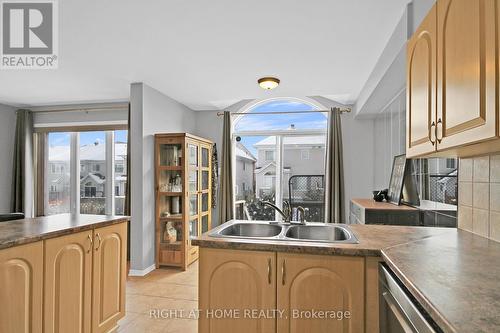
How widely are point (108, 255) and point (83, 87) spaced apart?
8.86 feet

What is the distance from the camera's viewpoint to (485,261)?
3.84ft

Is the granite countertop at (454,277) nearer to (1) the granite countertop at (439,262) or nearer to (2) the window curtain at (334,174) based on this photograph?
(1) the granite countertop at (439,262)

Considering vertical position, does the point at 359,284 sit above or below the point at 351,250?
below

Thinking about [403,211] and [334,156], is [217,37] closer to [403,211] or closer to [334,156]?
[403,211]

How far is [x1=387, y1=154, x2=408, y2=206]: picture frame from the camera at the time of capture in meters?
3.03

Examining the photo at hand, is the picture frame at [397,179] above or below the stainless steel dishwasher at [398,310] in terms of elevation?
above

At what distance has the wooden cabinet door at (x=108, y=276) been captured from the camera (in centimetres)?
206

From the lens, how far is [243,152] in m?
5.16

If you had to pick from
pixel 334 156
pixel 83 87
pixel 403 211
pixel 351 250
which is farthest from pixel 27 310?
pixel 334 156

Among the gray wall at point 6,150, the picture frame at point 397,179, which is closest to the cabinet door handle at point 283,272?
the picture frame at point 397,179

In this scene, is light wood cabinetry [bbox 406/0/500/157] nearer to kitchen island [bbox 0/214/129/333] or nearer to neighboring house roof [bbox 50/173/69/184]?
kitchen island [bbox 0/214/129/333]

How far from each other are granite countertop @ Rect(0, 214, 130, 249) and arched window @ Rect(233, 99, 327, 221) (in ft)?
9.86

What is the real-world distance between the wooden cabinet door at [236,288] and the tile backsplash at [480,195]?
44.8 inches

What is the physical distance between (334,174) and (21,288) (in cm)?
392
